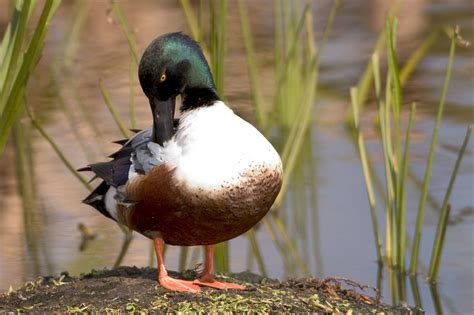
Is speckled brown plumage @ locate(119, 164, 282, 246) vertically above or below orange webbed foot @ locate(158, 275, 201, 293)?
above

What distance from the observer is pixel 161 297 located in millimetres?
3961

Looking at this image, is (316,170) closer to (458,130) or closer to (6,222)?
(458,130)

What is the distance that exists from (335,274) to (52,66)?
448 centimetres

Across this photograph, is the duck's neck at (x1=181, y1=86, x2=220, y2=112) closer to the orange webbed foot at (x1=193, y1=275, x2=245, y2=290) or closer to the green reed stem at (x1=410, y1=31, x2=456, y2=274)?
A: the orange webbed foot at (x1=193, y1=275, x2=245, y2=290)

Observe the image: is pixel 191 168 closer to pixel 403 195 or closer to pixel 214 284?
pixel 214 284

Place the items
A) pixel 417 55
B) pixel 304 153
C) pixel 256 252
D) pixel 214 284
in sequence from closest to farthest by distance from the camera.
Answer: pixel 214 284, pixel 256 252, pixel 417 55, pixel 304 153

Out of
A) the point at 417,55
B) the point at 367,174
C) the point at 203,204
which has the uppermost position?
the point at 417,55

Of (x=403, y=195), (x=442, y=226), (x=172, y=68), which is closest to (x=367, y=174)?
(x=403, y=195)

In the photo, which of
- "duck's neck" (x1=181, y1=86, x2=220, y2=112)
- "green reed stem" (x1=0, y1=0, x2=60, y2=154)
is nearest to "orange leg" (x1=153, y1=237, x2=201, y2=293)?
"duck's neck" (x1=181, y1=86, x2=220, y2=112)

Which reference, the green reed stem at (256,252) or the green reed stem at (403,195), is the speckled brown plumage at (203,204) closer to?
the green reed stem at (403,195)

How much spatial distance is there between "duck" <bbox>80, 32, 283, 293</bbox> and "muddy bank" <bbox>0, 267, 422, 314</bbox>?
0.35ft

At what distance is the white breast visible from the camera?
3947 millimetres

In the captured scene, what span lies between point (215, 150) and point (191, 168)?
11cm

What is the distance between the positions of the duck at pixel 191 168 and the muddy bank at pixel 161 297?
0.11 m
